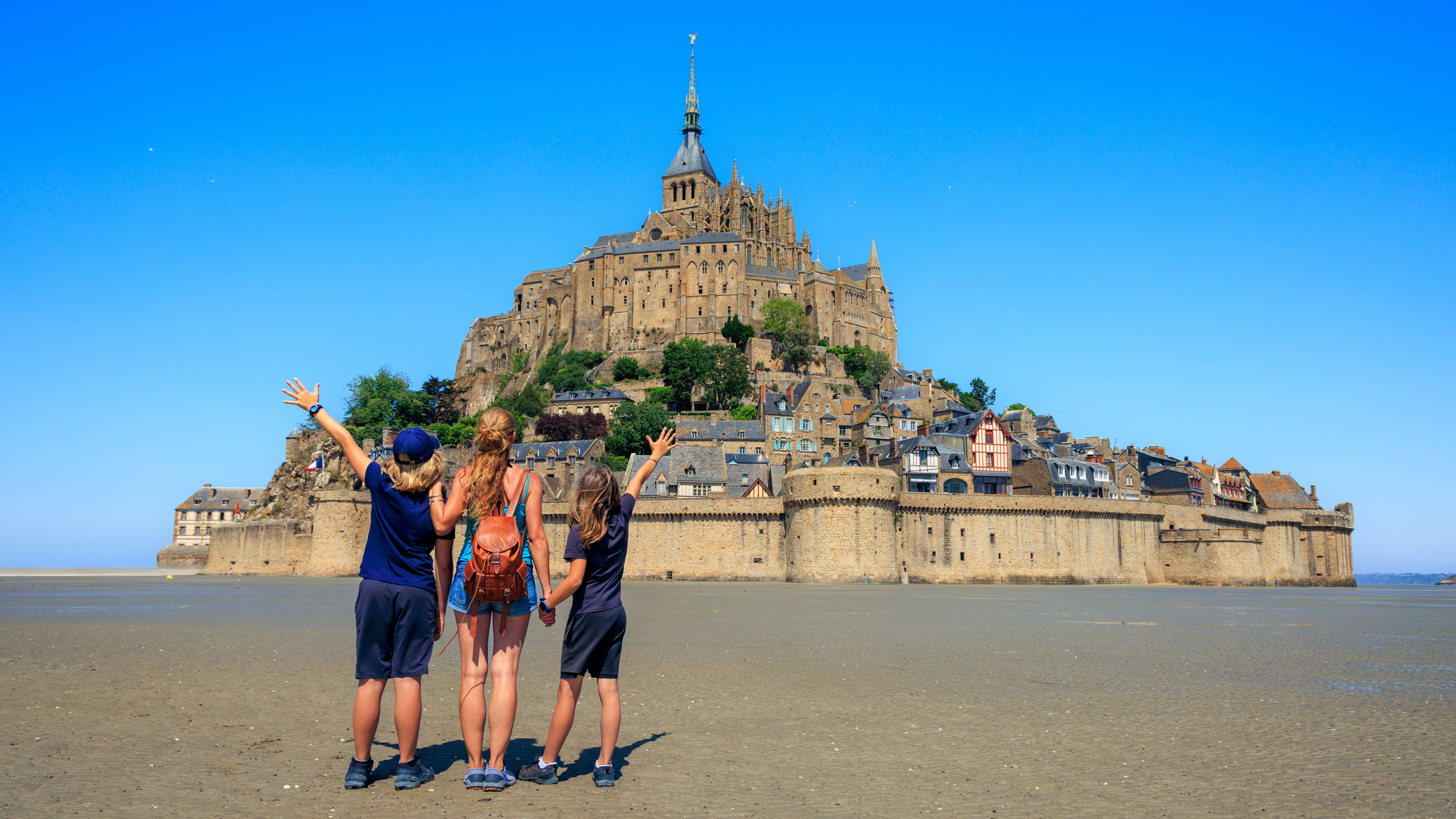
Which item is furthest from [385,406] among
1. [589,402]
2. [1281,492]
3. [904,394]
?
[1281,492]

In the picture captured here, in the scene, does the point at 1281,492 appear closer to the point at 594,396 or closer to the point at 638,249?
the point at 594,396

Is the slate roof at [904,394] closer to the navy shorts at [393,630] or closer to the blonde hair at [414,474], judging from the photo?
the blonde hair at [414,474]

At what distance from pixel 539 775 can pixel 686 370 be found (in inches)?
3670

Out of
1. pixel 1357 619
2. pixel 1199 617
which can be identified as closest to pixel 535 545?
pixel 1199 617

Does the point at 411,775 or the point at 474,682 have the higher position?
the point at 474,682

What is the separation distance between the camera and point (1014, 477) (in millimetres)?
73875

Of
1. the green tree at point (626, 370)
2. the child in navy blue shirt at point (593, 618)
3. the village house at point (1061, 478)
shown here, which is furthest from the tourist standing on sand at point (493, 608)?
the green tree at point (626, 370)

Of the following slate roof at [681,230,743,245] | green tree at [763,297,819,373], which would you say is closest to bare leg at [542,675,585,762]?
green tree at [763,297,819,373]

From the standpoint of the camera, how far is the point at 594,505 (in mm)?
7699

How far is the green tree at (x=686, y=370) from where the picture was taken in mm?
100875

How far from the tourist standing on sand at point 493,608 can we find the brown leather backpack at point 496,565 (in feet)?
0.26

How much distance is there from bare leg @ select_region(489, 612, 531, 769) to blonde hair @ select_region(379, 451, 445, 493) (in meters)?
1.14

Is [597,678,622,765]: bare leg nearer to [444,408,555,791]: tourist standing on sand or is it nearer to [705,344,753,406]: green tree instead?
[444,408,555,791]: tourist standing on sand

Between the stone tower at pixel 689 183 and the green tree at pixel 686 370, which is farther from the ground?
the stone tower at pixel 689 183
